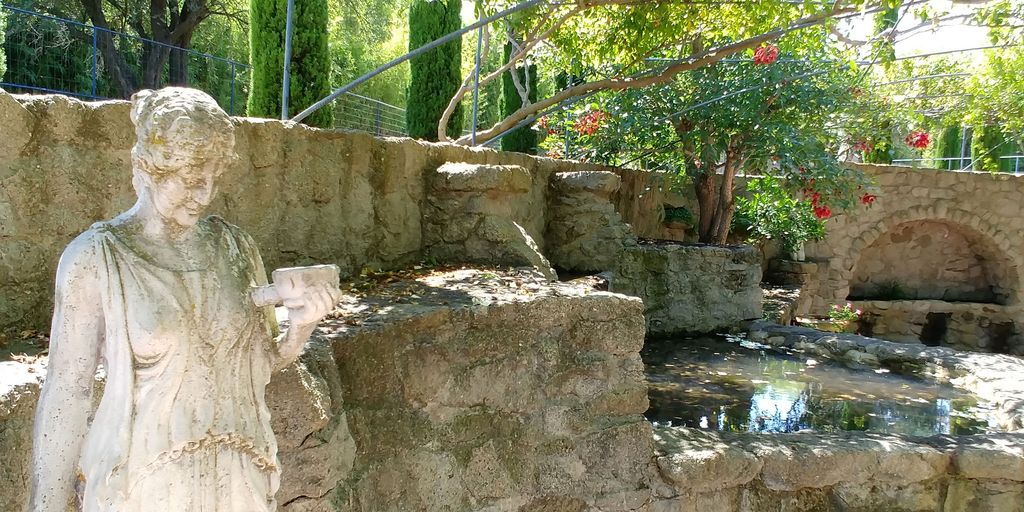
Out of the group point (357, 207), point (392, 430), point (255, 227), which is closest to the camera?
point (392, 430)

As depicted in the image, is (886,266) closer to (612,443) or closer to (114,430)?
(612,443)

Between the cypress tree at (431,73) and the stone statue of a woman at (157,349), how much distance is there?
35.8 ft

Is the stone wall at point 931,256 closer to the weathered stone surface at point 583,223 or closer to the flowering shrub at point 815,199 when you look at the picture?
the flowering shrub at point 815,199

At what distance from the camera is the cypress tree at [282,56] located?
30.1 feet

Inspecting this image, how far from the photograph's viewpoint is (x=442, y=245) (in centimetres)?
408

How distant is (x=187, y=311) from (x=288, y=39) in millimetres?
3238

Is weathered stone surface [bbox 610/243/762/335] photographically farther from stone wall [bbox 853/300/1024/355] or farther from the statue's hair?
stone wall [bbox 853/300/1024/355]

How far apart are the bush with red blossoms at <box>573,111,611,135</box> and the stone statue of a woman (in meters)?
6.62

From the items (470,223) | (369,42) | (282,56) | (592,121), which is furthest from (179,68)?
(470,223)

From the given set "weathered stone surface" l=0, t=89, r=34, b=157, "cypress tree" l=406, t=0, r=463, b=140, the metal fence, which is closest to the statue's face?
"weathered stone surface" l=0, t=89, r=34, b=157

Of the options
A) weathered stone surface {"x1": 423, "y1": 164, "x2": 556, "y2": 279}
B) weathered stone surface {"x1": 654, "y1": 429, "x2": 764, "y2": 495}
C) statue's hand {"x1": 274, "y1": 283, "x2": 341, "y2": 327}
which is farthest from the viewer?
weathered stone surface {"x1": 423, "y1": 164, "x2": 556, "y2": 279}

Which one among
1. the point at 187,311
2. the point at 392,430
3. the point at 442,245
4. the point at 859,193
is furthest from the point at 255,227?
the point at 859,193

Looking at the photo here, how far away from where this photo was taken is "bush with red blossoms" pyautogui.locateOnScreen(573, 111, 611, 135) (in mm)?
7811

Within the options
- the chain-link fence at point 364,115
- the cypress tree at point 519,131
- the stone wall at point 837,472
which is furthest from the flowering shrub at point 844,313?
the chain-link fence at point 364,115
